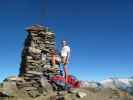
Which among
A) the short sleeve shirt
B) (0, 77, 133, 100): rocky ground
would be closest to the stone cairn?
(0, 77, 133, 100): rocky ground

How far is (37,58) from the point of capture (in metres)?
31.8

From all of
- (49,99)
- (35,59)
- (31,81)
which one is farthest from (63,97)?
(35,59)

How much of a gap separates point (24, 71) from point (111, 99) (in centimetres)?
956

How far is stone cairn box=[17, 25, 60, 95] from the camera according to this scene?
3011cm

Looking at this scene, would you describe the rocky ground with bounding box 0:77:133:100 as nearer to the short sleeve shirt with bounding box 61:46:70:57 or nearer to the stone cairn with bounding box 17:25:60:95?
the stone cairn with bounding box 17:25:60:95

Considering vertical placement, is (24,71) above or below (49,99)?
above

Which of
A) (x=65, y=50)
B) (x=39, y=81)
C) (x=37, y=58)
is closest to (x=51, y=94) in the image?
(x=39, y=81)

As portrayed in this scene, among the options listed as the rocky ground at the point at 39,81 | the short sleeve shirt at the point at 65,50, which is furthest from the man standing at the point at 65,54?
the rocky ground at the point at 39,81

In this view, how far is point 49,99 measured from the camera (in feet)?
86.6

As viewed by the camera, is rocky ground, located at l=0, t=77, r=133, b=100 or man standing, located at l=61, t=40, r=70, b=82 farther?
man standing, located at l=61, t=40, r=70, b=82

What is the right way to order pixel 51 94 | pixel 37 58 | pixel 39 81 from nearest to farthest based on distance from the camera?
1. pixel 51 94
2. pixel 39 81
3. pixel 37 58

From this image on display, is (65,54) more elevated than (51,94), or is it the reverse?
(65,54)

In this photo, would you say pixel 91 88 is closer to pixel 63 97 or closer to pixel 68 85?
pixel 68 85

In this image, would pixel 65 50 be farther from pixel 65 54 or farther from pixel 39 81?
pixel 39 81
